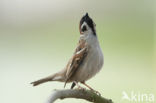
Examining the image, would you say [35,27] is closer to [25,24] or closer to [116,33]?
[25,24]

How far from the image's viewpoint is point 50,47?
1.18m

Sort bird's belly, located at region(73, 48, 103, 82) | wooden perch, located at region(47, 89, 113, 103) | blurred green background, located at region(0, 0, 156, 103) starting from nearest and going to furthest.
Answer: wooden perch, located at region(47, 89, 113, 103), bird's belly, located at region(73, 48, 103, 82), blurred green background, located at region(0, 0, 156, 103)

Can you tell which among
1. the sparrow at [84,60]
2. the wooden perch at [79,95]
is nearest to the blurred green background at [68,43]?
the sparrow at [84,60]

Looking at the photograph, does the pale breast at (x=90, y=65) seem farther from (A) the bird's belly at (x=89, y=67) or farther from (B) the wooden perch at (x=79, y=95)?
(B) the wooden perch at (x=79, y=95)

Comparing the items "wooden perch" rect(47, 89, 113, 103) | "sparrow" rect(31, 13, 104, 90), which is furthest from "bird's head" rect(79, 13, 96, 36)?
"wooden perch" rect(47, 89, 113, 103)

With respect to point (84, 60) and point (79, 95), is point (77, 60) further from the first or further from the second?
point (79, 95)

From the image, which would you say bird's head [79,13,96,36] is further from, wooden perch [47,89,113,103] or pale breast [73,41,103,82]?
wooden perch [47,89,113,103]

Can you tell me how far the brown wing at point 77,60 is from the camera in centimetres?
101

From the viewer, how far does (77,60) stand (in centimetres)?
102

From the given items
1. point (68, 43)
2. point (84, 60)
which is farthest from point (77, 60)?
point (68, 43)

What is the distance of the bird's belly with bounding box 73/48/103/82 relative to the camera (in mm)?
985

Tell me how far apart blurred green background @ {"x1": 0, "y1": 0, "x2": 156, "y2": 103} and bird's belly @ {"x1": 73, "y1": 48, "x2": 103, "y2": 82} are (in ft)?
0.36

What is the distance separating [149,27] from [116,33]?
14cm

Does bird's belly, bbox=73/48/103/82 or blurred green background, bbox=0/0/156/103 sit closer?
bird's belly, bbox=73/48/103/82
